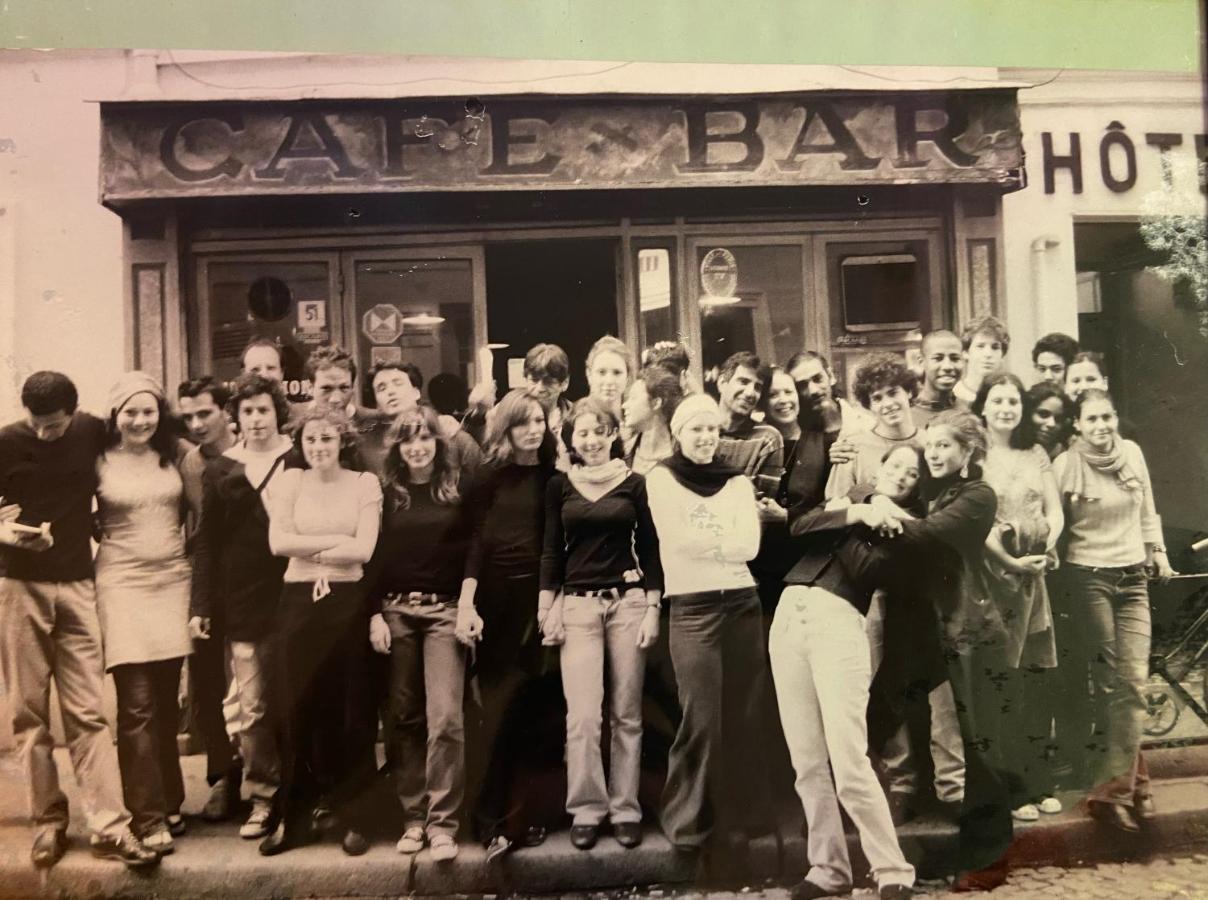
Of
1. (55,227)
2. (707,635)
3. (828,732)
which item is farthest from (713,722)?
(55,227)

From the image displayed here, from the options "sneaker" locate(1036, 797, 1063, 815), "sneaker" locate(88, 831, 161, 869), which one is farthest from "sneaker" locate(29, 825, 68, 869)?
"sneaker" locate(1036, 797, 1063, 815)

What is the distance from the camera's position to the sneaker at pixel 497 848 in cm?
306

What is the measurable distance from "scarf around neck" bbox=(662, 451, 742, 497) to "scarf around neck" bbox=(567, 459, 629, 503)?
17 centimetres

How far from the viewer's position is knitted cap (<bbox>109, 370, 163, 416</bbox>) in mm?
3076

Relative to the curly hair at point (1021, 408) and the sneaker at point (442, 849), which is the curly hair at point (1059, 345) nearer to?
the curly hair at point (1021, 408)

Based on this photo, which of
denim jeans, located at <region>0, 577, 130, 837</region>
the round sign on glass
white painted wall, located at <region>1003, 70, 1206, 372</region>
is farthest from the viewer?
white painted wall, located at <region>1003, 70, 1206, 372</region>

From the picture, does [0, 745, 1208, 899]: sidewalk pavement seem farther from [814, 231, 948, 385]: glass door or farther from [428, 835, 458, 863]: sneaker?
[814, 231, 948, 385]: glass door

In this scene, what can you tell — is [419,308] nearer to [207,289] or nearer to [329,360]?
[329,360]

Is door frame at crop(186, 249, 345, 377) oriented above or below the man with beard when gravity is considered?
above

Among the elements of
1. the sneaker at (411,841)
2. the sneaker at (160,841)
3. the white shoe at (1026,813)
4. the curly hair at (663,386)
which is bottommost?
the white shoe at (1026,813)

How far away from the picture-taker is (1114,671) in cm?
342

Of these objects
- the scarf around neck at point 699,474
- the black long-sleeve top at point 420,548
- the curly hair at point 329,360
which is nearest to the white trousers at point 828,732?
the scarf around neck at point 699,474

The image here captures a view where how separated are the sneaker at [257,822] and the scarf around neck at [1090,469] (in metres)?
3.16

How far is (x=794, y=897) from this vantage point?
3.11m
